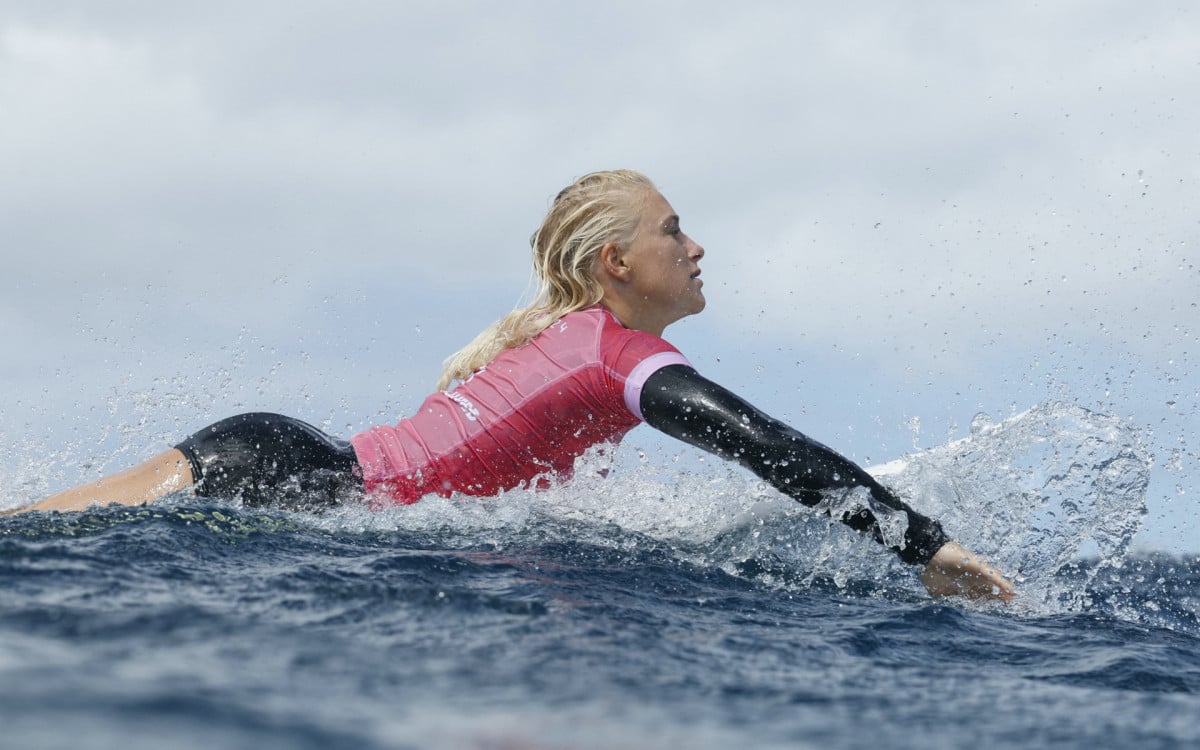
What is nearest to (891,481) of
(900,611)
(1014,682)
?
(900,611)

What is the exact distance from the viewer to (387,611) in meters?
2.49

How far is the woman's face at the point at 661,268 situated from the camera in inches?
182

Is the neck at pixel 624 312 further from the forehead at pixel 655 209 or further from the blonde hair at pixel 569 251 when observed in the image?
the forehead at pixel 655 209

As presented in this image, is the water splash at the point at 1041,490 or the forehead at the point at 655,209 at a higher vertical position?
the forehead at the point at 655,209

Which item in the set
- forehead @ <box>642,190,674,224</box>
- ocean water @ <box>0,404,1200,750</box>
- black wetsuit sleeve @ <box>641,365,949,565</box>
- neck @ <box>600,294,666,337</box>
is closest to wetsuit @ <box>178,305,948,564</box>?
black wetsuit sleeve @ <box>641,365,949,565</box>

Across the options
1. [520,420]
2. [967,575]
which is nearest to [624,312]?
[520,420]

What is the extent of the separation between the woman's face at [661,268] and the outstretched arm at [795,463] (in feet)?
2.63

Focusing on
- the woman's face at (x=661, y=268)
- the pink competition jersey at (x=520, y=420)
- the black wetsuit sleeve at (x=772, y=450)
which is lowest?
the black wetsuit sleeve at (x=772, y=450)

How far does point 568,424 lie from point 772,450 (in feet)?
2.95

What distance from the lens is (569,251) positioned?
4.66 meters

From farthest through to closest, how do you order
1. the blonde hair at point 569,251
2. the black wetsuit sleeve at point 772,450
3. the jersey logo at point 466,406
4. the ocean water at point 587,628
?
the blonde hair at point 569,251 → the jersey logo at point 466,406 → the black wetsuit sleeve at point 772,450 → the ocean water at point 587,628

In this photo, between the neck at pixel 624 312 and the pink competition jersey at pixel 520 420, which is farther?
the neck at pixel 624 312

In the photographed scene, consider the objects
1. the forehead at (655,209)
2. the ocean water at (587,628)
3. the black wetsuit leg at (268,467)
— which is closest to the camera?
the ocean water at (587,628)

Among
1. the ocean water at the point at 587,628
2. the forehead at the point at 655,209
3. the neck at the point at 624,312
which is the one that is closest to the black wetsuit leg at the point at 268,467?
the ocean water at the point at 587,628
